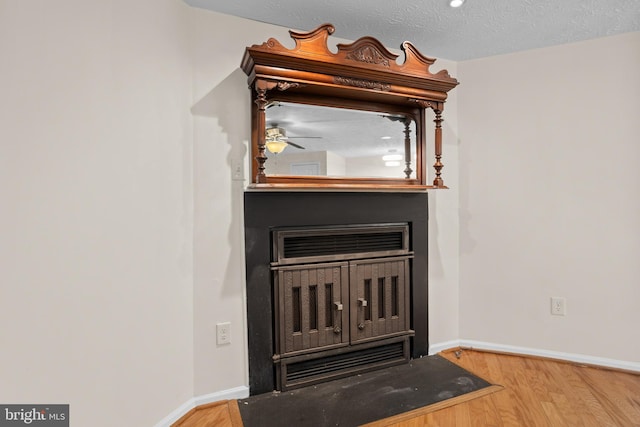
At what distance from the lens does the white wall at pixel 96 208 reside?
1065mm

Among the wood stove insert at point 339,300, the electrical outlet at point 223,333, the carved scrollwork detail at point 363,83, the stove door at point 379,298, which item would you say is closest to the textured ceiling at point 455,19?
the carved scrollwork detail at point 363,83

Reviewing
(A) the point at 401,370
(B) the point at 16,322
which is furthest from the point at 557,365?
(B) the point at 16,322

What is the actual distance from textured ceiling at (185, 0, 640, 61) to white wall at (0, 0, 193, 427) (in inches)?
25.2

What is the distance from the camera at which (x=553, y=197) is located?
2.35 m

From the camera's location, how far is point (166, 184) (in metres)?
1.66

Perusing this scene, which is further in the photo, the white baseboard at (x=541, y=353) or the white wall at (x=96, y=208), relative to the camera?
the white baseboard at (x=541, y=353)

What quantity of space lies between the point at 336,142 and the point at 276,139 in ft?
1.28

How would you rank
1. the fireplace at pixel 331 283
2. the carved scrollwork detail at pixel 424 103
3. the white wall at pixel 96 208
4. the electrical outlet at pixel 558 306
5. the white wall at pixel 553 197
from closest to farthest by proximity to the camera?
1. the white wall at pixel 96 208
2. the fireplace at pixel 331 283
3. the carved scrollwork detail at pixel 424 103
4. the white wall at pixel 553 197
5. the electrical outlet at pixel 558 306

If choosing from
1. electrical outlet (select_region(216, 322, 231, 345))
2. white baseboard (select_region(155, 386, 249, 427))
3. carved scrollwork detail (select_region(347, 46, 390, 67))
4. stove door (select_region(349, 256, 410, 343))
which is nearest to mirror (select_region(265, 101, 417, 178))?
carved scrollwork detail (select_region(347, 46, 390, 67))

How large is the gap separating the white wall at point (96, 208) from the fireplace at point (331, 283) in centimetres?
41

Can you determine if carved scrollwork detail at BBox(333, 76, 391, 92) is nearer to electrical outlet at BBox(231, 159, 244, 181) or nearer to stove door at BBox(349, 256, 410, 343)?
electrical outlet at BBox(231, 159, 244, 181)

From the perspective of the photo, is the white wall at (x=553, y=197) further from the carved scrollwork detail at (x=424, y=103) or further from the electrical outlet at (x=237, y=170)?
the electrical outlet at (x=237, y=170)

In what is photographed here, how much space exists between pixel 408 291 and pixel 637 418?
4.19 feet

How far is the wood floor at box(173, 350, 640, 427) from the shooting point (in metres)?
1.66
